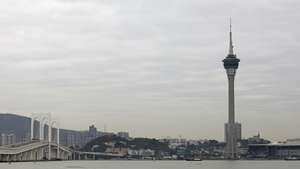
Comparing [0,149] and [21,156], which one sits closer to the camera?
[0,149]

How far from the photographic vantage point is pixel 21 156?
526 ft

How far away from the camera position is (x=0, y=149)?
479 ft

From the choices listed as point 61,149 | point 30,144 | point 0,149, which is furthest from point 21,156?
point 61,149

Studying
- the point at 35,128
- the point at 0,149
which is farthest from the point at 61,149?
the point at 0,149

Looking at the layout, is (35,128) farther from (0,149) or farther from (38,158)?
(0,149)

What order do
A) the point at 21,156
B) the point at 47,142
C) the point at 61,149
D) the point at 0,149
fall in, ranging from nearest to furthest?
the point at 0,149 → the point at 21,156 → the point at 47,142 → the point at 61,149

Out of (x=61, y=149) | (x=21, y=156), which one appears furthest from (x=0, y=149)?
(x=61, y=149)

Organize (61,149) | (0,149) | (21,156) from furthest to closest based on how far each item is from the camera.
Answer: (61,149), (21,156), (0,149)

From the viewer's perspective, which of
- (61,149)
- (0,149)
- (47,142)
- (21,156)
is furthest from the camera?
(61,149)

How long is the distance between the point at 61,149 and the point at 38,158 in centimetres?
1655

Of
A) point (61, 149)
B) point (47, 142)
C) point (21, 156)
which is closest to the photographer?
point (21, 156)

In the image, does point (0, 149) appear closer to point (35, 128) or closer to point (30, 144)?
point (30, 144)

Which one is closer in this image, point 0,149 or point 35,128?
point 0,149

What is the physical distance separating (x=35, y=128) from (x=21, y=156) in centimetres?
3424
